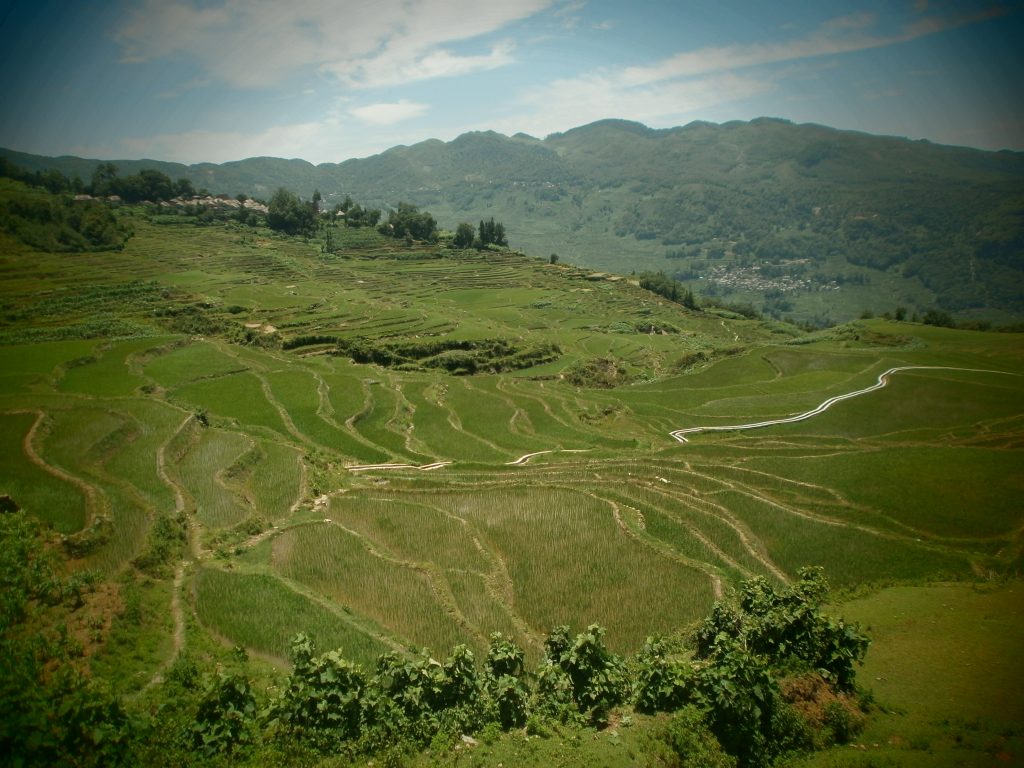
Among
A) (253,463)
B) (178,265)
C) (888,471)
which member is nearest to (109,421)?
(253,463)

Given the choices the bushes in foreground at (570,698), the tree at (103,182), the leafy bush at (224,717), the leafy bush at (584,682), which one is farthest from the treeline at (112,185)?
the leafy bush at (584,682)

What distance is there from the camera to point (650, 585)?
1603cm

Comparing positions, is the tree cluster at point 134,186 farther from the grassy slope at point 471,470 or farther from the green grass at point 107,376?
the green grass at point 107,376

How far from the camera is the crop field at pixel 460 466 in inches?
595

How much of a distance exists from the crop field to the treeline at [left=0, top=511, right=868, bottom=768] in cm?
250

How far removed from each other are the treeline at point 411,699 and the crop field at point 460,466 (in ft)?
8.19

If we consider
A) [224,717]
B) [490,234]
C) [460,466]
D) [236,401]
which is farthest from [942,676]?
[490,234]

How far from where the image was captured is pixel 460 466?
27.5 metres

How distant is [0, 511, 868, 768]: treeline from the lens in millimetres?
7672

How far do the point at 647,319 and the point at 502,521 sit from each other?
75.0 m

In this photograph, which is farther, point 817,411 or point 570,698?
point 817,411

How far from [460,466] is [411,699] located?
59.1 ft

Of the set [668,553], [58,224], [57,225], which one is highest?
[58,224]

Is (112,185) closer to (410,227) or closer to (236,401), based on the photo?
(410,227)
